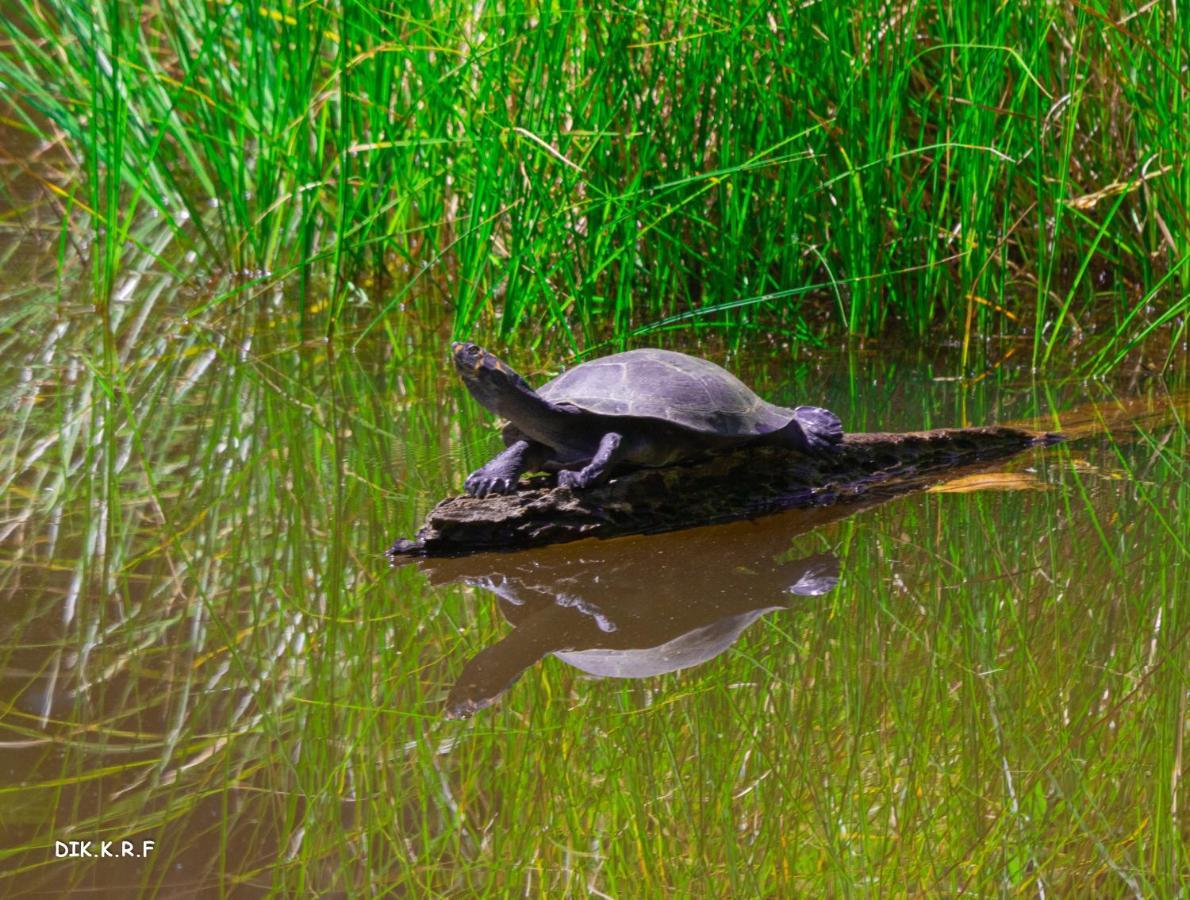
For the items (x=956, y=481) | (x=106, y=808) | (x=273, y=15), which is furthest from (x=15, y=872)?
(x=273, y=15)

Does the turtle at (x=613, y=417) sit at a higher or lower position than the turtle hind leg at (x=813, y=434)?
higher

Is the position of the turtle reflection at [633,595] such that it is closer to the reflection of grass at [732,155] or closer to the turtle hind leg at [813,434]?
the turtle hind leg at [813,434]

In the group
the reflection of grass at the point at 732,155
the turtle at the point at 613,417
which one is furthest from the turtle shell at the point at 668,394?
the reflection of grass at the point at 732,155

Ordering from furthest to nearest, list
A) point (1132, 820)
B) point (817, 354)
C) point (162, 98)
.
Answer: point (162, 98)
point (817, 354)
point (1132, 820)

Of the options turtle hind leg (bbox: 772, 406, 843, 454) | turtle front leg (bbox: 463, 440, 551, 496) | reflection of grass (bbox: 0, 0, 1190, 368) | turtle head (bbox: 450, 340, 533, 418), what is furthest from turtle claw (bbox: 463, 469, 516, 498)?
reflection of grass (bbox: 0, 0, 1190, 368)

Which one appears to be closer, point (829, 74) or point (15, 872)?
point (15, 872)

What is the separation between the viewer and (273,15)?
11.5ft

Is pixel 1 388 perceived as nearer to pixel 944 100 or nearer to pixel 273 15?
pixel 273 15

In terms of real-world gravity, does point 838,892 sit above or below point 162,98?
below

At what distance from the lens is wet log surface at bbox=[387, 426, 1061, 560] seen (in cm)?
198

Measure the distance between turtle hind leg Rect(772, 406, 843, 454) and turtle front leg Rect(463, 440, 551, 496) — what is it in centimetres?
41

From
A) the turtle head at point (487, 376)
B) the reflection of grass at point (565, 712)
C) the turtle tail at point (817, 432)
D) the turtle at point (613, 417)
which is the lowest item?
the reflection of grass at point (565, 712)

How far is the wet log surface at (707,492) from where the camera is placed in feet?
6.51

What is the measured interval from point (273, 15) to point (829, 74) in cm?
146
